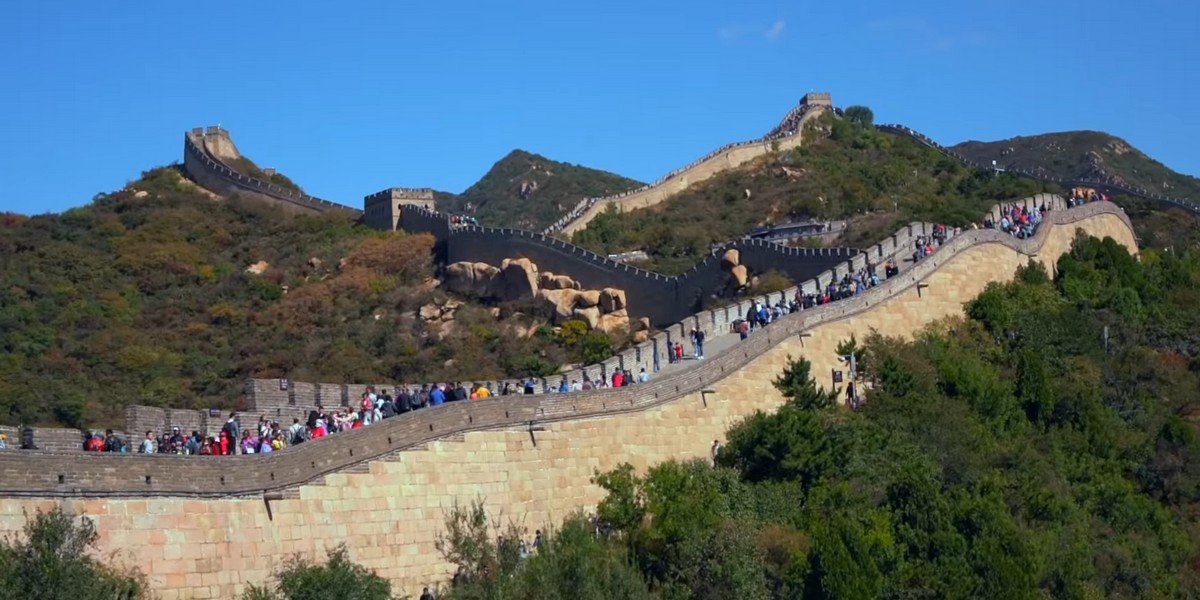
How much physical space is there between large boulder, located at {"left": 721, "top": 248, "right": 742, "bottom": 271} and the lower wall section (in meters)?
8.54

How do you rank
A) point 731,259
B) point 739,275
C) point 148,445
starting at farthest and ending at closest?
point 731,259 → point 739,275 → point 148,445

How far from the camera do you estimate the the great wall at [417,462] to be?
24.1m

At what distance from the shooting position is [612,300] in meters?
50.4

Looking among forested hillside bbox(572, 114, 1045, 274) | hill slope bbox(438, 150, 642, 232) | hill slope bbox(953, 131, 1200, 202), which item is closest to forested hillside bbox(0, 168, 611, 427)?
forested hillside bbox(572, 114, 1045, 274)

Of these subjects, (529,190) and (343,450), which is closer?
(343,450)

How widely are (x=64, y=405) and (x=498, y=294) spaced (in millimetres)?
12644

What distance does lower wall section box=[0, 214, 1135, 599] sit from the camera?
24250 mm

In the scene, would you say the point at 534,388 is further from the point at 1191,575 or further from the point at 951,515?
the point at 1191,575

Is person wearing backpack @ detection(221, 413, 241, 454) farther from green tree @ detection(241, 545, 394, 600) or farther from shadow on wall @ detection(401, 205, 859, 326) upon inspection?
shadow on wall @ detection(401, 205, 859, 326)

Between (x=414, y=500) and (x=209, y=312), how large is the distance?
98.3 ft

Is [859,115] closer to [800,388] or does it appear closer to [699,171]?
[699,171]

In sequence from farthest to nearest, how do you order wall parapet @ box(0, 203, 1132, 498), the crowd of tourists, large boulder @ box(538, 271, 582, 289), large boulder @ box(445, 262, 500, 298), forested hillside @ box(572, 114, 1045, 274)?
1. forested hillside @ box(572, 114, 1045, 274)
2. large boulder @ box(445, 262, 500, 298)
3. large boulder @ box(538, 271, 582, 289)
4. the crowd of tourists
5. wall parapet @ box(0, 203, 1132, 498)

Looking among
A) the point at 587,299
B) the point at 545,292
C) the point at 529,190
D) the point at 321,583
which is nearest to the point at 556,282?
the point at 545,292

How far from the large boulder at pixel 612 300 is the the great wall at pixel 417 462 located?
7.59 m
